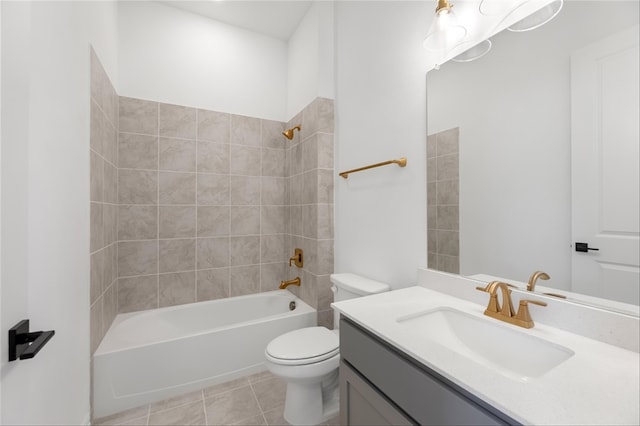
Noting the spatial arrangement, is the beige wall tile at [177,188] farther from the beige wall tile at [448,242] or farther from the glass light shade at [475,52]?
the glass light shade at [475,52]

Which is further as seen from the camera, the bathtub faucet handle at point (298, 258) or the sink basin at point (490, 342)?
the bathtub faucet handle at point (298, 258)

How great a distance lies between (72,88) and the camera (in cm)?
121

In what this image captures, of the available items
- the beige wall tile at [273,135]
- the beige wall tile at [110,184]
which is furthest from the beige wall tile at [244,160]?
the beige wall tile at [110,184]

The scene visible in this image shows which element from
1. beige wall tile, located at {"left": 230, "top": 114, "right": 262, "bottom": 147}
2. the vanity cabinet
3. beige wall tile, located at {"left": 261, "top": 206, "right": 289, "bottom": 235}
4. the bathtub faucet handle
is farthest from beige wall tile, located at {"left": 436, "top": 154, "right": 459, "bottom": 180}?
beige wall tile, located at {"left": 230, "top": 114, "right": 262, "bottom": 147}

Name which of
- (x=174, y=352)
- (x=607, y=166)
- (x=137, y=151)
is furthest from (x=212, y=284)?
(x=607, y=166)

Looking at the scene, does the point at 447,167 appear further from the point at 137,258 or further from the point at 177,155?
the point at 137,258

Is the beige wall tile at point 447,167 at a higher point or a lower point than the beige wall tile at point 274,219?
higher

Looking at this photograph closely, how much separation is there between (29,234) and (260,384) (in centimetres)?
159

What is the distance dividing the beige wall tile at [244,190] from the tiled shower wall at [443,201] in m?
1.71

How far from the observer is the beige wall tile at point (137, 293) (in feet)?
6.82

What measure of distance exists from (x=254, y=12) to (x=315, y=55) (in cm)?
74

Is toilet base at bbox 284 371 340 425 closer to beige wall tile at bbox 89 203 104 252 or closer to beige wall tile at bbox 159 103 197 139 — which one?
beige wall tile at bbox 89 203 104 252

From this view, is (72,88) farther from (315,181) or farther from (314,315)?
(314,315)

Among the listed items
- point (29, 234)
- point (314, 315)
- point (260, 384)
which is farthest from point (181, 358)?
point (29, 234)
